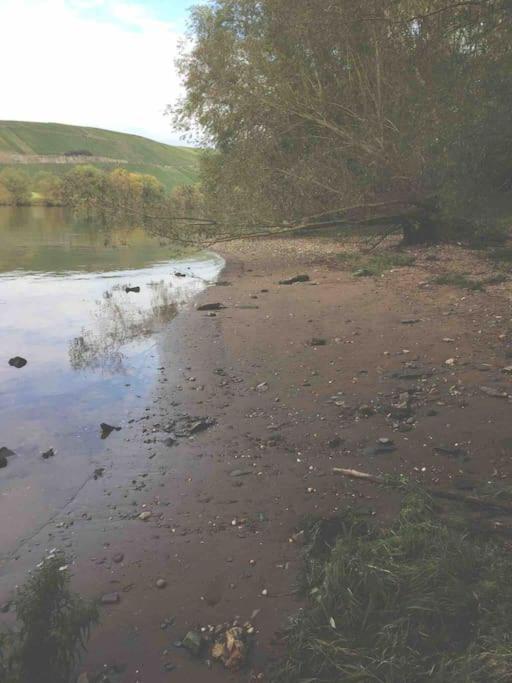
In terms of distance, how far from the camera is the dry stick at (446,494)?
18.1 feet

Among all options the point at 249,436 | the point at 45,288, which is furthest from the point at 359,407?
the point at 45,288

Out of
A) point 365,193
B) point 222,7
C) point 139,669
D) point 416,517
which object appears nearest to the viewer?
point 139,669

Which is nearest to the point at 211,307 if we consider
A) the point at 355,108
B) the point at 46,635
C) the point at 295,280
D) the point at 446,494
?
the point at 295,280

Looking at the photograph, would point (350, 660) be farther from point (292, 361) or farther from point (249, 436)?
point (292, 361)

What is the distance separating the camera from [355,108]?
1786cm

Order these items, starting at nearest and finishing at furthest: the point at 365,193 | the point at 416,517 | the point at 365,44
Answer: the point at 416,517, the point at 365,44, the point at 365,193

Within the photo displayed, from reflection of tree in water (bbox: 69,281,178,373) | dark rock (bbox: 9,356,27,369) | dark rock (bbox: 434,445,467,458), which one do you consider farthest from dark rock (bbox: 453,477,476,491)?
dark rock (bbox: 9,356,27,369)

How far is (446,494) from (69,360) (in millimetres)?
10360

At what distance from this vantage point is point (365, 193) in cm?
1598

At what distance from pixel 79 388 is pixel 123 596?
6916 mm

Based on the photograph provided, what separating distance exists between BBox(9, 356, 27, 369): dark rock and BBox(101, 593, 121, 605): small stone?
911 centimetres

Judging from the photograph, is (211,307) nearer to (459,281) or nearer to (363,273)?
(363,273)

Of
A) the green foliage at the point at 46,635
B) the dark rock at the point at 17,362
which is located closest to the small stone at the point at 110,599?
the green foliage at the point at 46,635

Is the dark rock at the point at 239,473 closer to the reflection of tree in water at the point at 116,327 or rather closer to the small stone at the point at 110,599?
the small stone at the point at 110,599
